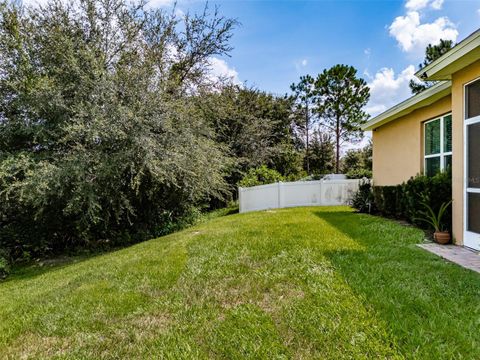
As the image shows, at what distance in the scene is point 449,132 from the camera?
21.5 ft

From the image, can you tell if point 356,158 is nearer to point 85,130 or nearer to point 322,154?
point 322,154

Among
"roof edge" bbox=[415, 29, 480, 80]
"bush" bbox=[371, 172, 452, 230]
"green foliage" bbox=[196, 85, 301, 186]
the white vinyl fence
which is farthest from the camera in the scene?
"green foliage" bbox=[196, 85, 301, 186]

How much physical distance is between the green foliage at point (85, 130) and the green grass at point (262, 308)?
3347 millimetres

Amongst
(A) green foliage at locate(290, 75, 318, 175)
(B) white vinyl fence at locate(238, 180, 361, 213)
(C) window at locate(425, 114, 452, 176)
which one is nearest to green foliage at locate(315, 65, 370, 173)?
(A) green foliage at locate(290, 75, 318, 175)

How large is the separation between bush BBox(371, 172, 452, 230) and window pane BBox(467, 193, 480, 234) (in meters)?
0.64

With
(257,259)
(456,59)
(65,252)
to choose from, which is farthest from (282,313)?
(65,252)

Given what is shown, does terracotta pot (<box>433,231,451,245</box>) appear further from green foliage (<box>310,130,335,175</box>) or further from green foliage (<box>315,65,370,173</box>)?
green foliage (<box>310,130,335,175</box>)

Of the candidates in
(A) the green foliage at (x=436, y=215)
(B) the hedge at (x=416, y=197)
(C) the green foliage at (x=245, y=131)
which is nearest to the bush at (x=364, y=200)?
(B) the hedge at (x=416, y=197)

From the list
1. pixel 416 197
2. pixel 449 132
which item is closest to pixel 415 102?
pixel 449 132

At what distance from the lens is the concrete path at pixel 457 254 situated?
4004 mm

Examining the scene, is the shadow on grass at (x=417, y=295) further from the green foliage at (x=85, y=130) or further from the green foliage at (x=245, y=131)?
the green foliage at (x=245, y=131)

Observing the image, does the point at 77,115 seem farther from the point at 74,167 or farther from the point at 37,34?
the point at 37,34

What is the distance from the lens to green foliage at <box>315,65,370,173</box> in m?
23.5

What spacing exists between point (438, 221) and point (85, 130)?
306 inches
